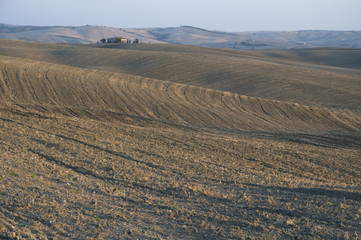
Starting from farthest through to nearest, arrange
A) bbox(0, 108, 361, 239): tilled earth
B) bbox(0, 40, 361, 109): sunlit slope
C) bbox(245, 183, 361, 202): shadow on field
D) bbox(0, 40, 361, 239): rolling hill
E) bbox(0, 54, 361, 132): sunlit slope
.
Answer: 1. bbox(0, 40, 361, 109): sunlit slope
2. bbox(0, 54, 361, 132): sunlit slope
3. bbox(245, 183, 361, 202): shadow on field
4. bbox(0, 40, 361, 239): rolling hill
5. bbox(0, 108, 361, 239): tilled earth

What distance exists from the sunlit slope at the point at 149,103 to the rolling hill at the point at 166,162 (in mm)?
134

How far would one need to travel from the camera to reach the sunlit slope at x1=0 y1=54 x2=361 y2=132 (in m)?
25.6

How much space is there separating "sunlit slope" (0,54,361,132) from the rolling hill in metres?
0.13

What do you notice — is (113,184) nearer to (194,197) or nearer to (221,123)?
(194,197)

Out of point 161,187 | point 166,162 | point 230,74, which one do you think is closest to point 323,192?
point 161,187

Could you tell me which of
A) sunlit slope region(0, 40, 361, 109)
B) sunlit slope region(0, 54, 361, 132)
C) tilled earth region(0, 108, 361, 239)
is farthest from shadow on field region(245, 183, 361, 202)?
sunlit slope region(0, 40, 361, 109)

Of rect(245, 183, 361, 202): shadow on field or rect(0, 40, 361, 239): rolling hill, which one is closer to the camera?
rect(0, 40, 361, 239): rolling hill

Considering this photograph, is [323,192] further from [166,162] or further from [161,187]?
[166,162]

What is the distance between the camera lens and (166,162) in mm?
13211

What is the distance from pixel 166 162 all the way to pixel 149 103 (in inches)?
625

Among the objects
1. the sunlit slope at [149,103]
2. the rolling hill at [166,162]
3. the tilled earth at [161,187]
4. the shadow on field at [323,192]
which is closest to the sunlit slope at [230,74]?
the rolling hill at [166,162]

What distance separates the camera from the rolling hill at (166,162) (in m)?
7.32

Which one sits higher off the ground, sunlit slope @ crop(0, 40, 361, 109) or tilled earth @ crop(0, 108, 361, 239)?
sunlit slope @ crop(0, 40, 361, 109)

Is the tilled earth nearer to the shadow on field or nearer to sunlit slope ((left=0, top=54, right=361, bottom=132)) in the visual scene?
the shadow on field
